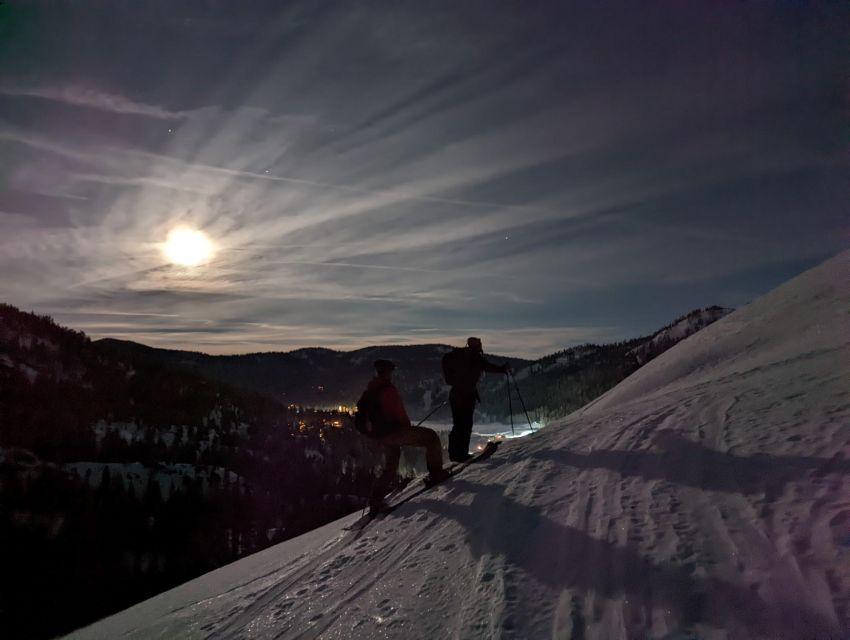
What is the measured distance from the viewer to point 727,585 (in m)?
3.83

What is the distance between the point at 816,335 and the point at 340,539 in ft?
33.3

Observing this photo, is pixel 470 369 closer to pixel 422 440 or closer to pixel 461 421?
pixel 461 421

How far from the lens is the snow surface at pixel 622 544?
3816mm

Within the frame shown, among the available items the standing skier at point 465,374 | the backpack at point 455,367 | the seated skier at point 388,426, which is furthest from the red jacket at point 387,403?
the backpack at point 455,367

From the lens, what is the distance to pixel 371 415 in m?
8.86

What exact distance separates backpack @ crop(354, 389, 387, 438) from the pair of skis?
1.55 m

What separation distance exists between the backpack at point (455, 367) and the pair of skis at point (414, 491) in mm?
1729

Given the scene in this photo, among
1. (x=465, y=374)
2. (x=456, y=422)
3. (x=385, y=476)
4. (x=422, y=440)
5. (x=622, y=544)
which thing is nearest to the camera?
(x=622, y=544)

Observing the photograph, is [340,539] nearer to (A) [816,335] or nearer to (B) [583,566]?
(B) [583,566]

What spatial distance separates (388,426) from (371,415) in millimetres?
377

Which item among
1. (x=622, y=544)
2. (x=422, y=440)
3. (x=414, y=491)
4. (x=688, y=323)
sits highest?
(x=688, y=323)

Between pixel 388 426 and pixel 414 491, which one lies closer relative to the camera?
pixel 388 426

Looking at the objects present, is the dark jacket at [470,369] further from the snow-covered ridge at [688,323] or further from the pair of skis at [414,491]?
the snow-covered ridge at [688,323]

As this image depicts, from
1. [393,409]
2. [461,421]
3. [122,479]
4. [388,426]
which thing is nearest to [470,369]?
[461,421]
